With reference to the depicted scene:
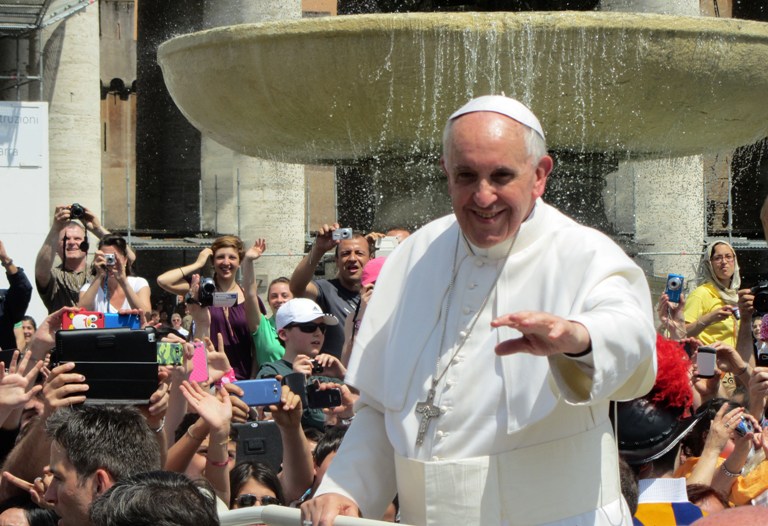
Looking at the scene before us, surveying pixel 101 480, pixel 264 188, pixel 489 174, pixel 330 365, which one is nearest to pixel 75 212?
pixel 330 365

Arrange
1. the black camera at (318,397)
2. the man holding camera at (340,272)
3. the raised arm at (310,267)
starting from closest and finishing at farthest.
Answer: the black camera at (318,397) < the man holding camera at (340,272) < the raised arm at (310,267)

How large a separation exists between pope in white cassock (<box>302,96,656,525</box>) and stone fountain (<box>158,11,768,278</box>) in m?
3.43

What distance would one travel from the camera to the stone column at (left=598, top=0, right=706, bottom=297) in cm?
1502

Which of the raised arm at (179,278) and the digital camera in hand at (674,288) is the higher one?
the digital camera in hand at (674,288)

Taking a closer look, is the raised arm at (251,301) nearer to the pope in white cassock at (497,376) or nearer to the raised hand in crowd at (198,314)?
the raised hand in crowd at (198,314)

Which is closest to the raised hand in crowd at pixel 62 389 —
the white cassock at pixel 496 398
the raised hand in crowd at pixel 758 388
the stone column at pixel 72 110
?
the white cassock at pixel 496 398

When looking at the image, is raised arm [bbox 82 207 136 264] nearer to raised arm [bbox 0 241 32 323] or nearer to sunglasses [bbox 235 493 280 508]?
raised arm [bbox 0 241 32 323]

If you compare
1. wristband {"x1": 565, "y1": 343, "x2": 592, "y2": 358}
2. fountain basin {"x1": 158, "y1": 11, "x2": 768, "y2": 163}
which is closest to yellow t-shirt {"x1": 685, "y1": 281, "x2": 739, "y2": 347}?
fountain basin {"x1": 158, "y1": 11, "x2": 768, "y2": 163}

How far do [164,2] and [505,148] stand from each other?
19.4 meters

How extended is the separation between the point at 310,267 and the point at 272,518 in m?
4.74

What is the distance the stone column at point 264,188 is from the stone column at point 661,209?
3311mm

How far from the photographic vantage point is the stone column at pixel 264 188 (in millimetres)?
15023

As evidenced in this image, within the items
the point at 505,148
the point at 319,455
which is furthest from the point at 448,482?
the point at 319,455

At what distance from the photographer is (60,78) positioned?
55.3 ft
